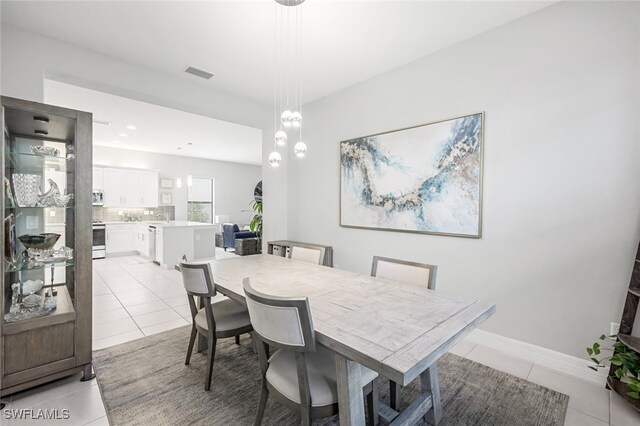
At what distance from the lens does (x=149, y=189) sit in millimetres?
7945

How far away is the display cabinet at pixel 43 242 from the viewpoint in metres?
1.88

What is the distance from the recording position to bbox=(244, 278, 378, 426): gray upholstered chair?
1207 millimetres

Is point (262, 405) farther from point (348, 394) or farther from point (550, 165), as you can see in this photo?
point (550, 165)

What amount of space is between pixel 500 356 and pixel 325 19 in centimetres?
329

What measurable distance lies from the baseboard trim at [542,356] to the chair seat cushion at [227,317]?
2.17 meters

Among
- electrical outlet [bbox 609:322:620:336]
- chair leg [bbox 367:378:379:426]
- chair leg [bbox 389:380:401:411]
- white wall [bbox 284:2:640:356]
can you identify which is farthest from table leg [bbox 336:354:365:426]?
electrical outlet [bbox 609:322:620:336]

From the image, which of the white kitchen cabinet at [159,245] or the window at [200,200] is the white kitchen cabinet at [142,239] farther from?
the window at [200,200]

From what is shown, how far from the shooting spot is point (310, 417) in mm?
1247

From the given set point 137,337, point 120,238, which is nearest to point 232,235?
point 120,238

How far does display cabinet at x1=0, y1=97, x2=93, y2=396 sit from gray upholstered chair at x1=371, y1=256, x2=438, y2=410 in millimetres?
2248

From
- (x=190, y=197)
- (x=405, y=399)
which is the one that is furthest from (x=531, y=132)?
(x=190, y=197)

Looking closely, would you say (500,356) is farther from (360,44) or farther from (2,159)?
(2,159)

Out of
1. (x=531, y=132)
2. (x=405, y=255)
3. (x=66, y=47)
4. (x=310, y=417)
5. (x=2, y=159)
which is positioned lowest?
(x=310, y=417)

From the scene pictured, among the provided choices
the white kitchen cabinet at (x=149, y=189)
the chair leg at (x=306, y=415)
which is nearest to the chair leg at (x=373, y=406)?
the chair leg at (x=306, y=415)
